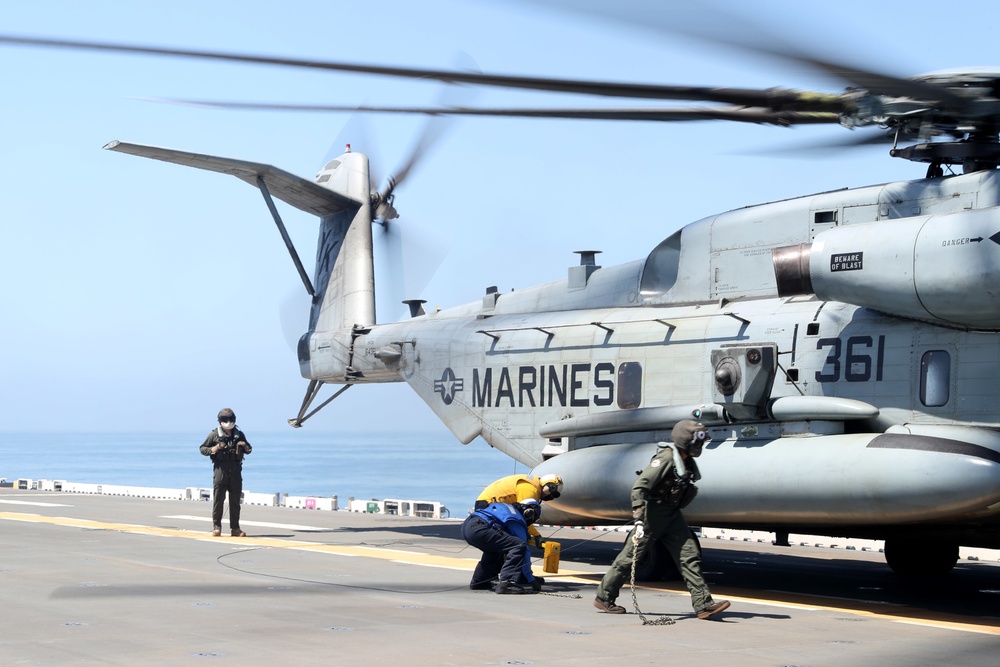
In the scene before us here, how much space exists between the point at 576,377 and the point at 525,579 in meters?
3.56

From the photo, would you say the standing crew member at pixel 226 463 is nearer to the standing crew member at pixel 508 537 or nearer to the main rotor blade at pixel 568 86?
the standing crew member at pixel 508 537

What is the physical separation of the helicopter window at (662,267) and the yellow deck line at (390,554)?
336 cm

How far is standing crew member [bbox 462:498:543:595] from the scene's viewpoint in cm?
1074

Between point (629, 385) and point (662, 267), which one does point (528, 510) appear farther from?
point (662, 267)

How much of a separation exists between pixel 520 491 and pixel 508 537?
52cm

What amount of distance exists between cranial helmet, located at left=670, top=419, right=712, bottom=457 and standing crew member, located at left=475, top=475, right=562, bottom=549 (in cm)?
186

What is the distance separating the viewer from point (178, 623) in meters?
8.73

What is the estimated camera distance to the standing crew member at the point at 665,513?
9.67 m

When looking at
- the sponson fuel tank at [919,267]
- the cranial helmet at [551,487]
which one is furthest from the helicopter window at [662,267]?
the cranial helmet at [551,487]

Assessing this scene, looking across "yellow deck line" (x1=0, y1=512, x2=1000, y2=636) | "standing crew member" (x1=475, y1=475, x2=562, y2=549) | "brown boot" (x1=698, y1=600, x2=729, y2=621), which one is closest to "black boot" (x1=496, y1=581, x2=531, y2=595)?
"standing crew member" (x1=475, y1=475, x2=562, y2=549)

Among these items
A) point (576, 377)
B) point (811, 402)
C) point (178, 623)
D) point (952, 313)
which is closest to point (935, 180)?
point (952, 313)

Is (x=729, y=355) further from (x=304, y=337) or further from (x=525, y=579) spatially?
(x=304, y=337)

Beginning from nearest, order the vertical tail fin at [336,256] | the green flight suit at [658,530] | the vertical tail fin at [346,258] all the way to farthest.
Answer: the green flight suit at [658,530] < the vertical tail fin at [336,256] < the vertical tail fin at [346,258]

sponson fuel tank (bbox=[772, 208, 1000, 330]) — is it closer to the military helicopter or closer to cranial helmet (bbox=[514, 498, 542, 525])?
the military helicopter
